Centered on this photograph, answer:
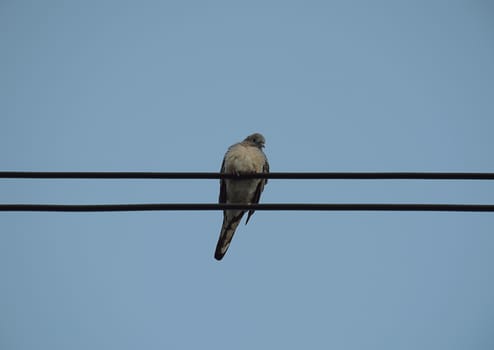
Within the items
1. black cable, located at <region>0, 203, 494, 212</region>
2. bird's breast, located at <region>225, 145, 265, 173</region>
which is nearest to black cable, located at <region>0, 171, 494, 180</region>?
black cable, located at <region>0, 203, 494, 212</region>

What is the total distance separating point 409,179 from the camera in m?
5.36

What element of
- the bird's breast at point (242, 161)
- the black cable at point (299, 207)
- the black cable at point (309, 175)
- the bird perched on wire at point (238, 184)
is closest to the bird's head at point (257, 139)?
the bird perched on wire at point (238, 184)

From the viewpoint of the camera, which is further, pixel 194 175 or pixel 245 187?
pixel 245 187

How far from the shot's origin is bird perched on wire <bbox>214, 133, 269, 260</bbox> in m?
9.04

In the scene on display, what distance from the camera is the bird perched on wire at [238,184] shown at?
356 inches

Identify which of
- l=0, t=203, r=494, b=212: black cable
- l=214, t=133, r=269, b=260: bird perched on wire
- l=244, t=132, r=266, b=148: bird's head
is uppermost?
l=244, t=132, r=266, b=148: bird's head

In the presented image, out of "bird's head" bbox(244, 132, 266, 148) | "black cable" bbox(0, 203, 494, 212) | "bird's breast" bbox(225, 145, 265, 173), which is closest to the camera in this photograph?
"black cable" bbox(0, 203, 494, 212)

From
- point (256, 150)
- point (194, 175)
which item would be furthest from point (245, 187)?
point (194, 175)

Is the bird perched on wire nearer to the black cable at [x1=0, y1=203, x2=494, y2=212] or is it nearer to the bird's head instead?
the bird's head

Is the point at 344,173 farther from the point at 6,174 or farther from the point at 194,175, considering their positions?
the point at 6,174

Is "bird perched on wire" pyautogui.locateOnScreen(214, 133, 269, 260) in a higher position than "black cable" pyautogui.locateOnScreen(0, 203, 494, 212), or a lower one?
higher

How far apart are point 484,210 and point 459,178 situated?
1.11 feet

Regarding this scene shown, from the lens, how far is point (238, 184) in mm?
9391

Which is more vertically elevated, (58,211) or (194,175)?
(194,175)
